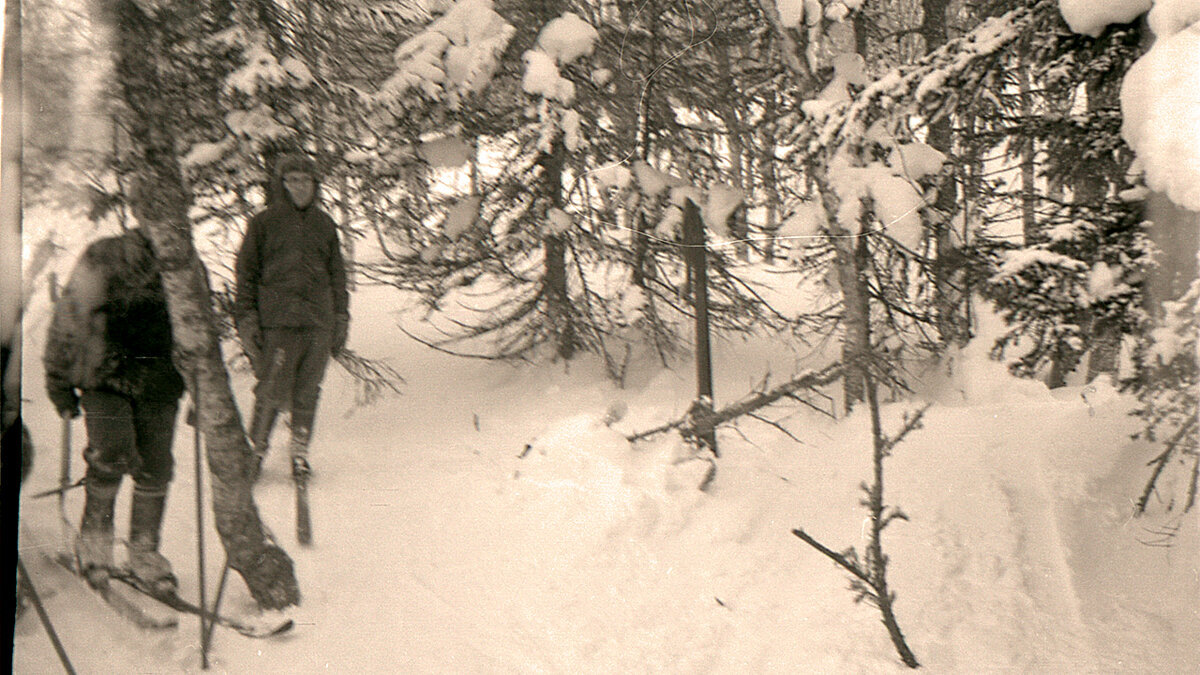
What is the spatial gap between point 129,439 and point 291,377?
57 centimetres

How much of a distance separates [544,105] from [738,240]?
104 cm

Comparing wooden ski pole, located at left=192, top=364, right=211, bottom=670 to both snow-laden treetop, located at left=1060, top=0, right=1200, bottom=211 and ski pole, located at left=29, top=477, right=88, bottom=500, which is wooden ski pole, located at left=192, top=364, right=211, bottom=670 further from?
snow-laden treetop, located at left=1060, top=0, right=1200, bottom=211

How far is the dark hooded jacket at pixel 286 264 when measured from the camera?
8.55ft

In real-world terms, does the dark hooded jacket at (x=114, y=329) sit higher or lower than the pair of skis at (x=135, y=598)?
higher

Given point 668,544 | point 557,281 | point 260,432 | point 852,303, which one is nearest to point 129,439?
point 260,432

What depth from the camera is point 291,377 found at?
280 centimetres

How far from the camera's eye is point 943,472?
3037mm

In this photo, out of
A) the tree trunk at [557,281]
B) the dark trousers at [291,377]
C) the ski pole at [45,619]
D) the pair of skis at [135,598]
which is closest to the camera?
the ski pole at [45,619]

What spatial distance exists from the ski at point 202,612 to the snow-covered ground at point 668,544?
35 millimetres

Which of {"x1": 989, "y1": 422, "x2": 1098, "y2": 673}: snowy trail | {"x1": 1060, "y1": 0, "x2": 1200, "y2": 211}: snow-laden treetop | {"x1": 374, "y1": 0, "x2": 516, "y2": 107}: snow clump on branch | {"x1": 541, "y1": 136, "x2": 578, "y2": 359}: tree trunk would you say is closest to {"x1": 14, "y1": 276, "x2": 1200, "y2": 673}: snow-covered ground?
{"x1": 989, "y1": 422, "x2": 1098, "y2": 673}: snowy trail

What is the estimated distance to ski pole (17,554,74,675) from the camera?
2.07m

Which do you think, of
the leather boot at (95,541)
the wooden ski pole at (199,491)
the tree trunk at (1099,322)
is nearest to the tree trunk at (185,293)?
the wooden ski pole at (199,491)

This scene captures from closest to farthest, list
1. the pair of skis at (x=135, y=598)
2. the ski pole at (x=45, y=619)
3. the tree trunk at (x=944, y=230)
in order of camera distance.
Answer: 1. the ski pole at (x=45, y=619)
2. the pair of skis at (x=135, y=598)
3. the tree trunk at (x=944, y=230)

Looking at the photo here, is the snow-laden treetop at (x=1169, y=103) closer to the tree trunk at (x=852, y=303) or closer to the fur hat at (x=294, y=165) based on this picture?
the tree trunk at (x=852, y=303)
